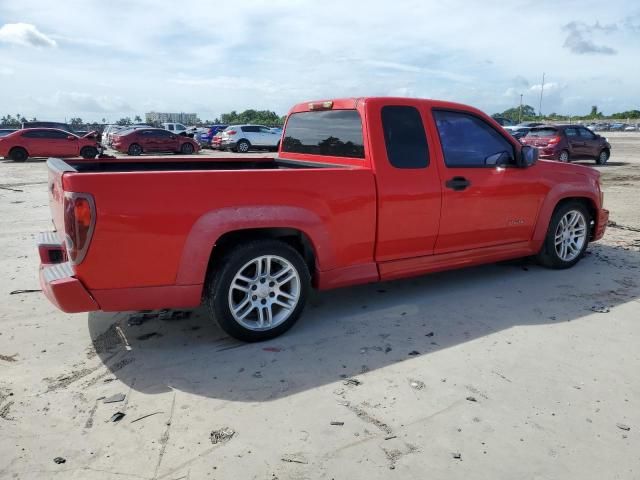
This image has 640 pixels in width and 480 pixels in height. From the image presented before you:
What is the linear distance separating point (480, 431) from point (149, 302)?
220 cm

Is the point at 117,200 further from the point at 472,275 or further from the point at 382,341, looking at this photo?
the point at 472,275

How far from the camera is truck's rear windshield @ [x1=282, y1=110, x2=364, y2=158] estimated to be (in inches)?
171

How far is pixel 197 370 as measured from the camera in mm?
3385

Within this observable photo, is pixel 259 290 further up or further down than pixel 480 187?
further down

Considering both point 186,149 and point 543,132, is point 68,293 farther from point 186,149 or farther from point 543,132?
point 186,149

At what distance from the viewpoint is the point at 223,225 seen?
345 centimetres

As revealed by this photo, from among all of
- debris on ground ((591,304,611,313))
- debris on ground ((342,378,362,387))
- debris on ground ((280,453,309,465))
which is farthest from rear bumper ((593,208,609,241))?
debris on ground ((280,453,309,465))

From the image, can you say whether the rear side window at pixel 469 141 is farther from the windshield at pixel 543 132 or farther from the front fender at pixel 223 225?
the windshield at pixel 543 132

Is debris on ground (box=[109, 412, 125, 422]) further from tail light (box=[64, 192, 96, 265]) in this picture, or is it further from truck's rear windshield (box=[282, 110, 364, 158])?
truck's rear windshield (box=[282, 110, 364, 158])

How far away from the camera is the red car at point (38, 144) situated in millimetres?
20594

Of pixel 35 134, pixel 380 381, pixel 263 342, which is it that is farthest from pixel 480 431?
pixel 35 134

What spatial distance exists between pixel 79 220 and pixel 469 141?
337cm

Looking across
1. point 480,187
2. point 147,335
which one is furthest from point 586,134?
point 147,335

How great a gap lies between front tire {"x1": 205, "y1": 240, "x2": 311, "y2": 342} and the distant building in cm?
7377
